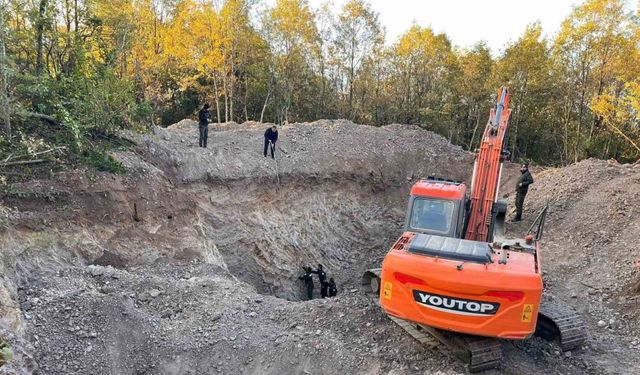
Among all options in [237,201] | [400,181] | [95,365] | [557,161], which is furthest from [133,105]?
[557,161]

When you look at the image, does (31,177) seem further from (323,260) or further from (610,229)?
(610,229)

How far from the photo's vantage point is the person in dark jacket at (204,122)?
13219mm

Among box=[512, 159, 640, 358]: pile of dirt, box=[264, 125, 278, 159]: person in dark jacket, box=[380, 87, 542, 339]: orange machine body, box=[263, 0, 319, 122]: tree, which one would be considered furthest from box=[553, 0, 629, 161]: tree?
box=[380, 87, 542, 339]: orange machine body

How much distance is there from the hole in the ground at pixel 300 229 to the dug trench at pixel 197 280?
0.18ft

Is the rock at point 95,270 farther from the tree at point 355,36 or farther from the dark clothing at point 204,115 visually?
the tree at point 355,36

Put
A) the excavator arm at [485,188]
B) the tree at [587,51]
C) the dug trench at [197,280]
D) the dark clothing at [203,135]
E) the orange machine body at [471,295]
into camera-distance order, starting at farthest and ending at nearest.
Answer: the tree at [587,51], the dark clothing at [203,135], the excavator arm at [485,188], the dug trench at [197,280], the orange machine body at [471,295]

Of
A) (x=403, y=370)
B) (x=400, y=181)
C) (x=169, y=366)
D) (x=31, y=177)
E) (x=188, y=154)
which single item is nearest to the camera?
(x=403, y=370)

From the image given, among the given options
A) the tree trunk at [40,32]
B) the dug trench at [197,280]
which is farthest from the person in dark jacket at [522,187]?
the tree trunk at [40,32]

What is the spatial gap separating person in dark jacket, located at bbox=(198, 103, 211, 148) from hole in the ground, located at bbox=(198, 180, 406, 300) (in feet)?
5.80

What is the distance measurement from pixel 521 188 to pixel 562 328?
679 centimetres

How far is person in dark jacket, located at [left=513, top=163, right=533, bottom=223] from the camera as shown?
505 inches

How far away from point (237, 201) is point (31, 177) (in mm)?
5593

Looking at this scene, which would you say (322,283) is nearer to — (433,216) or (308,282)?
(308,282)

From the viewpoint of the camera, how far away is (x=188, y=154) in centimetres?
1309
